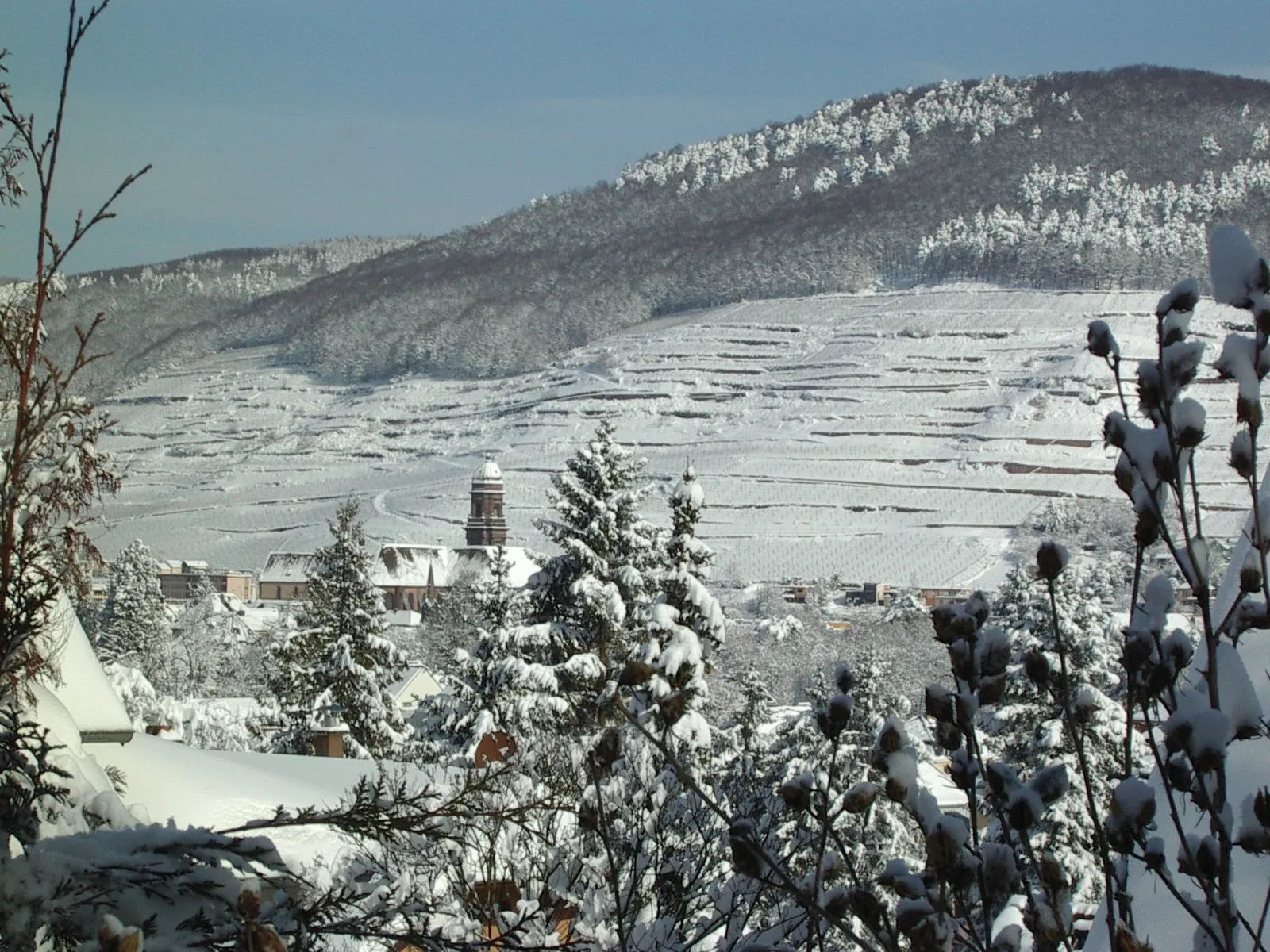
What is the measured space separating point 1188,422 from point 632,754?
10624 mm

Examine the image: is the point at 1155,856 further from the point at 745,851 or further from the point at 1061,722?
the point at 1061,722

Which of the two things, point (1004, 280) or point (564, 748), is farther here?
point (1004, 280)

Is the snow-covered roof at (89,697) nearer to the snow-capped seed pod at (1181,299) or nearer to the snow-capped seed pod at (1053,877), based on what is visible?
the snow-capped seed pod at (1053,877)

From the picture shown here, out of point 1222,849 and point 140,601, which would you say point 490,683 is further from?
point 140,601

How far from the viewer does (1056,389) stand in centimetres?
13625

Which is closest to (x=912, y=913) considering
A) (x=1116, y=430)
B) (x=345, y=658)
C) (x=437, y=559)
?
(x=1116, y=430)

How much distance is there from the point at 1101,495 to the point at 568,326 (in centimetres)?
9530

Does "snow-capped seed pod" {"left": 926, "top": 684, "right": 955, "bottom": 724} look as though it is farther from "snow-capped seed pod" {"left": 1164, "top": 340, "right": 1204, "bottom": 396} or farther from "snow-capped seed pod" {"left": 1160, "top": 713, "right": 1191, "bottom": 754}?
"snow-capped seed pod" {"left": 1164, "top": 340, "right": 1204, "bottom": 396}

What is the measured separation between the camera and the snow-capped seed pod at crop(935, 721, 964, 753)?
2303 millimetres

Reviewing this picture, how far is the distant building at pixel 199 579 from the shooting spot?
102 m

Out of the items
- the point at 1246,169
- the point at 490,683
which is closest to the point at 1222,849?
the point at 490,683

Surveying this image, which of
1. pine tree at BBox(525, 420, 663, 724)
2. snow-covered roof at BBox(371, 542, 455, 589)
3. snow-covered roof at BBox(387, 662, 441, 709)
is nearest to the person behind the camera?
pine tree at BBox(525, 420, 663, 724)

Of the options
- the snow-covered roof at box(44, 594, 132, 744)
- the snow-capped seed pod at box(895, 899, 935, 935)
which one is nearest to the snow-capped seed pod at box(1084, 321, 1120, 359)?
the snow-capped seed pod at box(895, 899, 935, 935)

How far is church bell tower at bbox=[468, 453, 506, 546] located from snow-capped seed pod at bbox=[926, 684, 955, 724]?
103 metres
